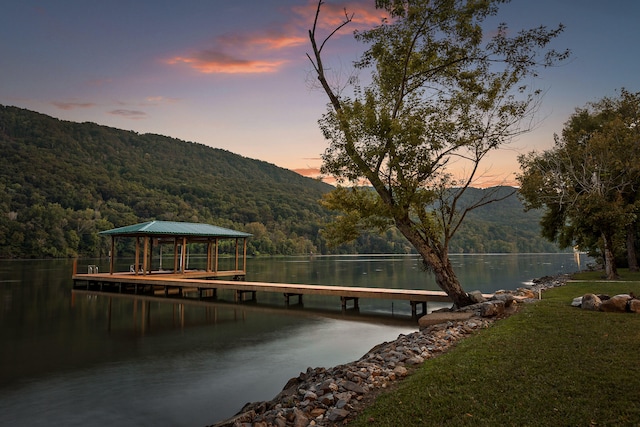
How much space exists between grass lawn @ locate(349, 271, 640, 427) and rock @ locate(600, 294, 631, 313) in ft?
4.95

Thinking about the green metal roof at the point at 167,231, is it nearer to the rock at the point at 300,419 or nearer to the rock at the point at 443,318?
the rock at the point at 443,318

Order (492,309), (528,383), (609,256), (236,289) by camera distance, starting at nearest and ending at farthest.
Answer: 1. (528,383)
2. (492,309)
3. (609,256)
4. (236,289)

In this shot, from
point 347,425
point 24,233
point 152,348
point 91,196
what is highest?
point 91,196

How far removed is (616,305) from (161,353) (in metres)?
10.5

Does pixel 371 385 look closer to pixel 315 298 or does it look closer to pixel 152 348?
pixel 152 348

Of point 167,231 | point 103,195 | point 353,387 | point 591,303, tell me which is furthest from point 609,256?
point 103,195

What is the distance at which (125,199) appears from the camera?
81.8 m

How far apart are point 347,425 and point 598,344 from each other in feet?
14.3

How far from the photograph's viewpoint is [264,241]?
80562 millimetres

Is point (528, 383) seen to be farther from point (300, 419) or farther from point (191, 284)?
point (191, 284)

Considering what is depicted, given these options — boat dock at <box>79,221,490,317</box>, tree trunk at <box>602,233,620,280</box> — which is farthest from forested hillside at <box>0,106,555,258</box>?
tree trunk at <box>602,233,620,280</box>

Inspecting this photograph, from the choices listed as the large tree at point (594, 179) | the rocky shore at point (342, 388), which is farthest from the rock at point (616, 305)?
the large tree at point (594, 179)

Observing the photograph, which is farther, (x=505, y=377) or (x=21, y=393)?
(x=21, y=393)

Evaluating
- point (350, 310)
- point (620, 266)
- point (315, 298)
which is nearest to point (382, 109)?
point (350, 310)
